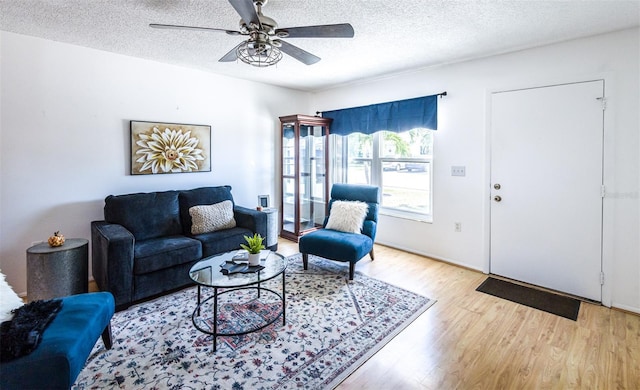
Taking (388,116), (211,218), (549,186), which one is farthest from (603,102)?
(211,218)

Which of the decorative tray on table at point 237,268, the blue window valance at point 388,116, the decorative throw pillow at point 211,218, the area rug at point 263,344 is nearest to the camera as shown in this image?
the area rug at point 263,344

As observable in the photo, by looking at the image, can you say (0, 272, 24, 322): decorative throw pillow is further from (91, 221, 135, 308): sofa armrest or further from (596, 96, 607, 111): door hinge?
(596, 96, 607, 111): door hinge

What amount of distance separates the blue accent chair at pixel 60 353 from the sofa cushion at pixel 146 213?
1.44 m

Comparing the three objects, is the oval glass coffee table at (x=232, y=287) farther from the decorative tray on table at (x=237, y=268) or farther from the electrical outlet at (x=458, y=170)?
the electrical outlet at (x=458, y=170)

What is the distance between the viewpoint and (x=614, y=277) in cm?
274

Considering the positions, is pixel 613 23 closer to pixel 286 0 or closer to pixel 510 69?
pixel 510 69

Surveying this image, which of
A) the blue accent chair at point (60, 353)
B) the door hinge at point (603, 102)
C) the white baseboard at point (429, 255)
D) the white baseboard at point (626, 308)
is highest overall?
the door hinge at point (603, 102)

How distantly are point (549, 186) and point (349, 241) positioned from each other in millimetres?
1985

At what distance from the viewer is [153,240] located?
3.16 metres

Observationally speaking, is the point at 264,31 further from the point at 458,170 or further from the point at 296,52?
the point at 458,170

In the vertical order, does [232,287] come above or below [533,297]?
above

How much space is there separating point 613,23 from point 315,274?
3373 mm

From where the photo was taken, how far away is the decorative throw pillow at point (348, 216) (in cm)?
362

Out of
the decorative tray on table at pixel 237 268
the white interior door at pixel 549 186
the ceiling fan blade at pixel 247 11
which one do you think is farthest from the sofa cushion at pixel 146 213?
the white interior door at pixel 549 186
